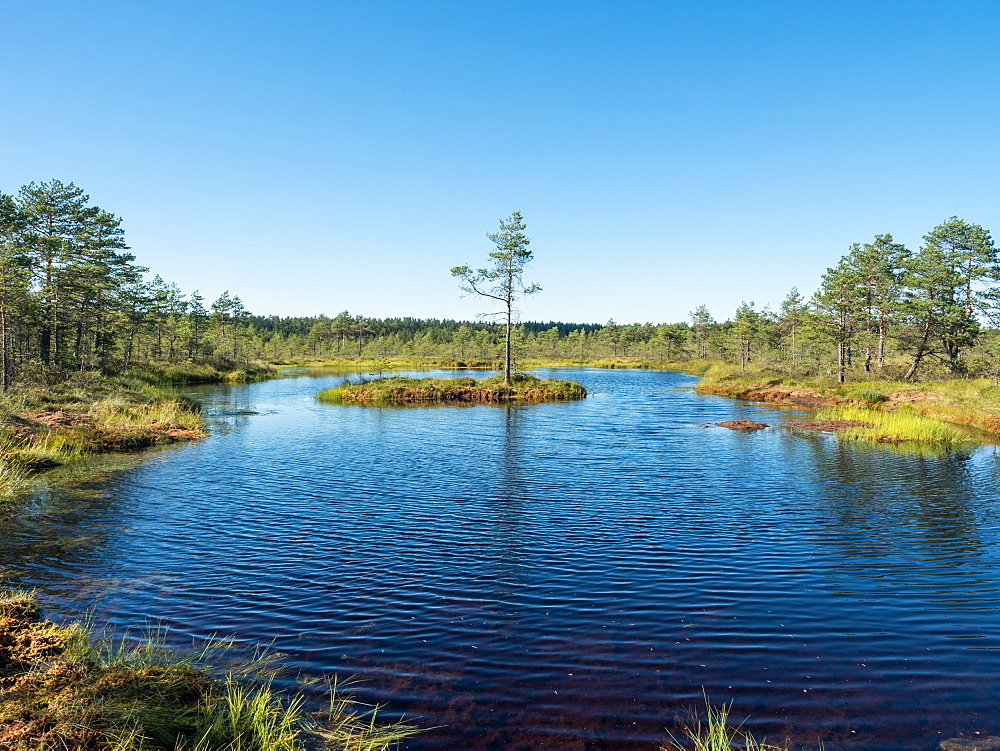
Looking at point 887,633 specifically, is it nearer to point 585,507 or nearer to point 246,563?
point 585,507

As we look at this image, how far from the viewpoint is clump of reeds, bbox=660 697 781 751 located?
20.1 feet

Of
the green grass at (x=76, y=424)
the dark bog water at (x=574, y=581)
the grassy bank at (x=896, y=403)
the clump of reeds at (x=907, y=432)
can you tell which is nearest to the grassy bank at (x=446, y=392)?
the green grass at (x=76, y=424)

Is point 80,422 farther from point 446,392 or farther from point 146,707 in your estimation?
point 446,392

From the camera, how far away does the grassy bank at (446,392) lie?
53281 millimetres

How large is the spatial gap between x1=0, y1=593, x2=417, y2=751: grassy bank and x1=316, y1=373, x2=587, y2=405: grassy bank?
44.7 m

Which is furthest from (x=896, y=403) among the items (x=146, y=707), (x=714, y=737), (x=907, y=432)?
(x=146, y=707)

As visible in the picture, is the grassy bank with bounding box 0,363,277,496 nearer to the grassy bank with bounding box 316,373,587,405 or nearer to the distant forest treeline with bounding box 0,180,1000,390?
the distant forest treeline with bounding box 0,180,1000,390

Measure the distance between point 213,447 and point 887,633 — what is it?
28.2 metres

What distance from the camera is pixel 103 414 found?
3041 centimetres

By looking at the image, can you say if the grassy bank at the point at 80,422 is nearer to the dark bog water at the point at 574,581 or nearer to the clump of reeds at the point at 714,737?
the dark bog water at the point at 574,581

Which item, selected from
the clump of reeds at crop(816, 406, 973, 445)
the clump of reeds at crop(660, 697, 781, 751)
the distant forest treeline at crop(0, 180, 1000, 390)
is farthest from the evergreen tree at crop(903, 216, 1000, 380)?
the clump of reeds at crop(660, 697, 781, 751)

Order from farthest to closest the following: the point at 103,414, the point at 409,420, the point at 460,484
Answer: the point at 409,420
the point at 103,414
the point at 460,484

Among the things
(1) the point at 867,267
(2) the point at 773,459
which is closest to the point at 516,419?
(2) the point at 773,459

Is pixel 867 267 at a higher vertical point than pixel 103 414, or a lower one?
higher
